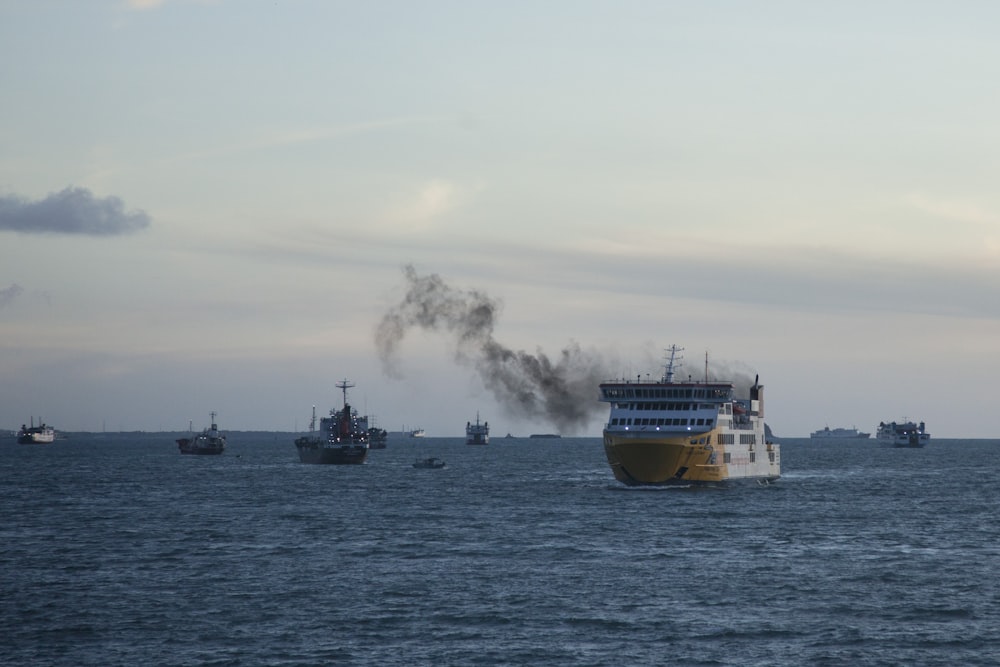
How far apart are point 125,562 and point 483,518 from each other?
39.2 m

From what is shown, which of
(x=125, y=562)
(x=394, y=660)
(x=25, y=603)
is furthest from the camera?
(x=125, y=562)

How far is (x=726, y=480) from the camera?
14350cm

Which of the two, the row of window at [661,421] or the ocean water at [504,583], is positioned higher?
the row of window at [661,421]

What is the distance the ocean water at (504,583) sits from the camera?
5559 cm

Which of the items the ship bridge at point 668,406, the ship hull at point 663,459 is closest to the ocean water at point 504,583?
the ship hull at point 663,459

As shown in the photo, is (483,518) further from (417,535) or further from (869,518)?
(869,518)

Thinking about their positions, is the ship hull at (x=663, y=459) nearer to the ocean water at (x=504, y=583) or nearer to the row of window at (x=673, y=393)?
the ocean water at (x=504, y=583)

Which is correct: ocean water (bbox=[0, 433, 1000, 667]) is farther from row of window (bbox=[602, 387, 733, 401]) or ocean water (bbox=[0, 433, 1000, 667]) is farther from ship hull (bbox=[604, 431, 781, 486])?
row of window (bbox=[602, 387, 733, 401])

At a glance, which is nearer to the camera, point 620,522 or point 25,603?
point 25,603

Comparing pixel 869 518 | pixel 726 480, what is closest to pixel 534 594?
pixel 869 518

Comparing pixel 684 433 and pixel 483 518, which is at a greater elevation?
pixel 684 433

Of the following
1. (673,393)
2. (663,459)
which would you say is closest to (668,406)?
(673,393)

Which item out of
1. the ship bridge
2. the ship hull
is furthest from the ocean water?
the ship bridge

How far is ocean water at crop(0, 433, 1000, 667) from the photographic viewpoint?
182 ft
